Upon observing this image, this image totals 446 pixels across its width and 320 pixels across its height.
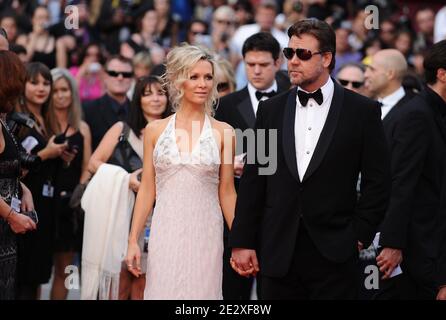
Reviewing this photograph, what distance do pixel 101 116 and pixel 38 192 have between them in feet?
4.88

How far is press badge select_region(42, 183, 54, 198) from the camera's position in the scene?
827 centimetres

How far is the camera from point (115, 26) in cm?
1407

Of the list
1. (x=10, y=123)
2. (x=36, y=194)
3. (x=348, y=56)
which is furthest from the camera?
(x=348, y=56)

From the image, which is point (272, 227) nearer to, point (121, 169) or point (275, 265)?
point (275, 265)

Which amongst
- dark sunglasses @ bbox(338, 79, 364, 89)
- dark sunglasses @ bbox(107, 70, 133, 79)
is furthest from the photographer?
dark sunglasses @ bbox(338, 79, 364, 89)

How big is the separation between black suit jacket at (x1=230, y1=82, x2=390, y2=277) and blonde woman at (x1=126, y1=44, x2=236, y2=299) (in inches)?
19.9

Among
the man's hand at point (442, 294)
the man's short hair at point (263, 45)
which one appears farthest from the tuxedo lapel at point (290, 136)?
the man's short hair at point (263, 45)

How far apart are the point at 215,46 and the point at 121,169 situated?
5737 mm

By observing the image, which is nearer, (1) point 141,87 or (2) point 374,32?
(1) point 141,87

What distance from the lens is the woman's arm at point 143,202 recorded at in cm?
590

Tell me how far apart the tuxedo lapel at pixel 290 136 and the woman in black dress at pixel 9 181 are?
1605 millimetres

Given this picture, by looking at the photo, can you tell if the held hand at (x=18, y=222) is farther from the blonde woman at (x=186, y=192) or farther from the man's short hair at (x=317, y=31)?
the man's short hair at (x=317, y=31)
